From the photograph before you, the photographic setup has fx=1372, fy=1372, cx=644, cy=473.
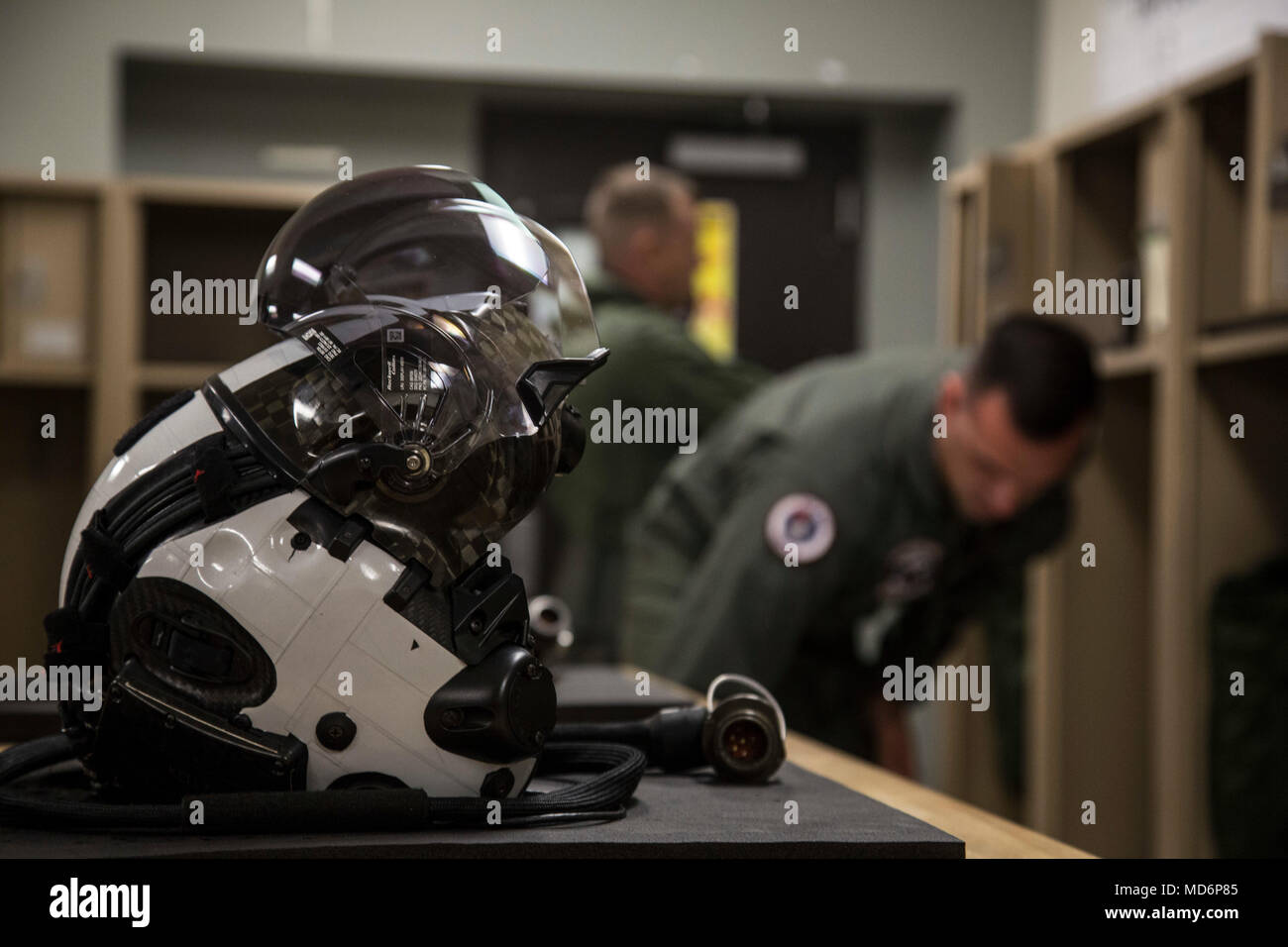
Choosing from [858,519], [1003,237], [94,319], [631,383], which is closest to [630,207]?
[631,383]

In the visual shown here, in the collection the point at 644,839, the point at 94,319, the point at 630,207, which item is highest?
the point at 630,207

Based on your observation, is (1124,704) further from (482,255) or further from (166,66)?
(166,66)

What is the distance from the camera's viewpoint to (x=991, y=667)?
296 cm

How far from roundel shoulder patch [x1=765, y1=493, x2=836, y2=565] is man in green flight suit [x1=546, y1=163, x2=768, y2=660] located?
2.53 ft

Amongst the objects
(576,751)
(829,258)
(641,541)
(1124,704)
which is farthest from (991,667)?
(576,751)

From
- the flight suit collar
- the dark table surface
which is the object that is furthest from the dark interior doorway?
the dark table surface

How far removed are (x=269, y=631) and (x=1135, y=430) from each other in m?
2.25

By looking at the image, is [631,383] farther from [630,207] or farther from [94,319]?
[94,319]

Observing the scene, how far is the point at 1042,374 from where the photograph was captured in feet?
6.30

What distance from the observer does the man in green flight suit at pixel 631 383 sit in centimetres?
276

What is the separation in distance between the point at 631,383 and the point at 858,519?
894mm

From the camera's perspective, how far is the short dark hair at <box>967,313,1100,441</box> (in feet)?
6.31

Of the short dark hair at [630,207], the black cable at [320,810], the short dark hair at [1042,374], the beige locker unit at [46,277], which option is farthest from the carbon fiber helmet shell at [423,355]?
the beige locker unit at [46,277]

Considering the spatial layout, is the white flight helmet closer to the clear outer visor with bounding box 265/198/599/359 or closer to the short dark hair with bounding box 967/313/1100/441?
the clear outer visor with bounding box 265/198/599/359
